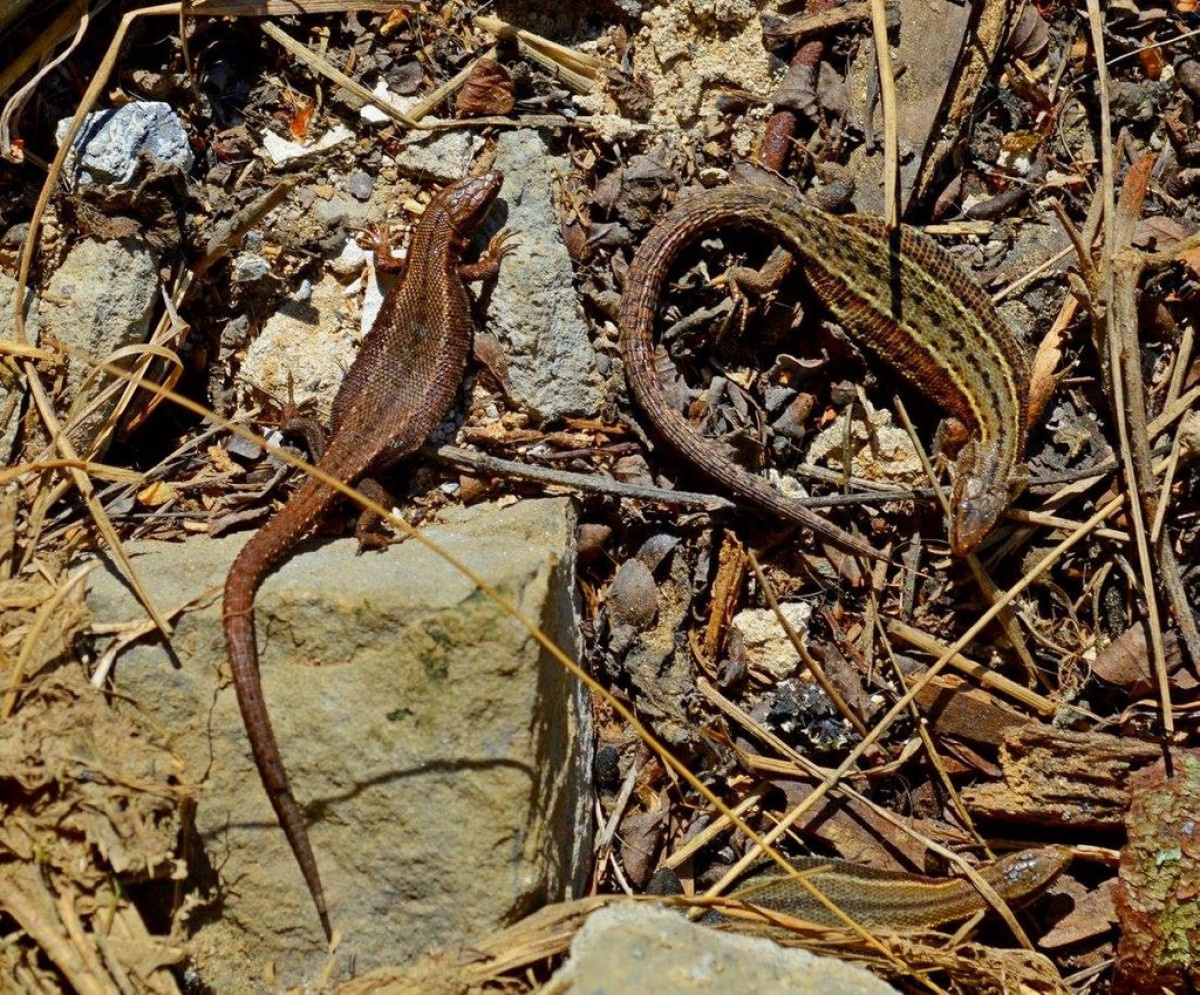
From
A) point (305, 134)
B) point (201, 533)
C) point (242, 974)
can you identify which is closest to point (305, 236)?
point (305, 134)

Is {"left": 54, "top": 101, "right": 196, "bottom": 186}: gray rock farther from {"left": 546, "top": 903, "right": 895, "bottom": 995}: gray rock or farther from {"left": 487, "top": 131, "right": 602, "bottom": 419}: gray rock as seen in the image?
{"left": 546, "top": 903, "right": 895, "bottom": 995}: gray rock

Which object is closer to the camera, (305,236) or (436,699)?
(436,699)

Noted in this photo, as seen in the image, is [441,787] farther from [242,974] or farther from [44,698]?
[44,698]

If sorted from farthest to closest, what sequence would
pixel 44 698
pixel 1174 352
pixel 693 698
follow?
pixel 1174 352 → pixel 693 698 → pixel 44 698

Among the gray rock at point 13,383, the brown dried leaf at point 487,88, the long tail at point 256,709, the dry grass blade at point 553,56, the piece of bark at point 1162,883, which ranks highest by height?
the dry grass blade at point 553,56

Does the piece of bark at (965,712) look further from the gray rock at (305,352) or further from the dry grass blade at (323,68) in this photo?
the dry grass blade at (323,68)

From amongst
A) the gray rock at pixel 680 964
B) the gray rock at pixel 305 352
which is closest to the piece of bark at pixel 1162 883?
the gray rock at pixel 680 964

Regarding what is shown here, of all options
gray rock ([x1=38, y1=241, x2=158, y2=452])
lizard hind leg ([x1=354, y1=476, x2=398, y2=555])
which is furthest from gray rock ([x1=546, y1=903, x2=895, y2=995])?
gray rock ([x1=38, y1=241, x2=158, y2=452])
